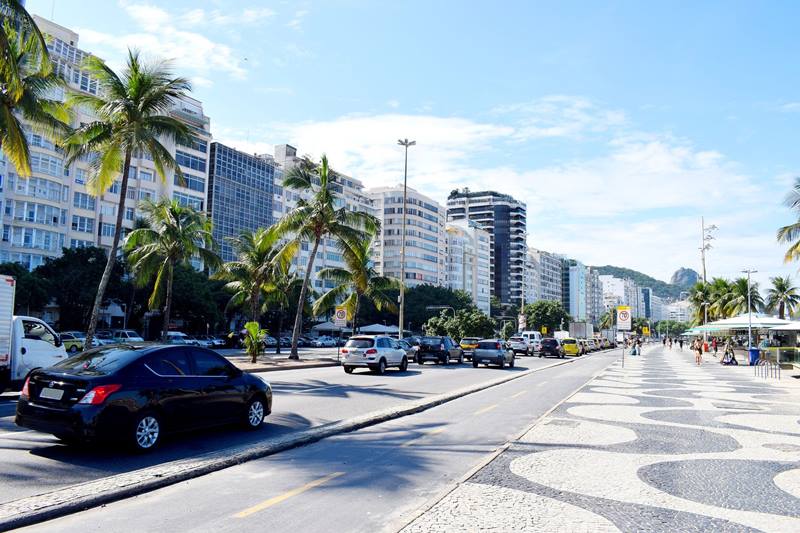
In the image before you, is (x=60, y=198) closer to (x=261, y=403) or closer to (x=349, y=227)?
(x=349, y=227)

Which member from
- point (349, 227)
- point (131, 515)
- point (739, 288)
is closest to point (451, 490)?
point (131, 515)

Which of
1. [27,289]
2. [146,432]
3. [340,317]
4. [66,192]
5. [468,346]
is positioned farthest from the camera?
[66,192]

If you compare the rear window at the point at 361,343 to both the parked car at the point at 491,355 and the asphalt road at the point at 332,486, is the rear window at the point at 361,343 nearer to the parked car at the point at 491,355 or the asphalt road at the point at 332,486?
the parked car at the point at 491,355

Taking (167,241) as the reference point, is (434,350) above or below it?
below

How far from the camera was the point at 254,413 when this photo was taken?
1040 centimetres

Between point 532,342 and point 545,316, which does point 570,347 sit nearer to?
point 532,342

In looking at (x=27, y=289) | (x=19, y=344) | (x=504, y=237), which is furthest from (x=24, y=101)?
(x=504, y=237)

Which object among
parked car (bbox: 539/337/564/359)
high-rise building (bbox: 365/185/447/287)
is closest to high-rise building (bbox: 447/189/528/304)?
high-rise building (bbox: 365/185/447/287)

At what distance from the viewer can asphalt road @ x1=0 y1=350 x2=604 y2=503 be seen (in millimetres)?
6941

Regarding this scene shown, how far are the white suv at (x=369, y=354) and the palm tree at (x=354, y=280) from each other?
789 cm

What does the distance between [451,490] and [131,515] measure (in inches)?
126

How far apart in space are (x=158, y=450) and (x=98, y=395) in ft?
4.19

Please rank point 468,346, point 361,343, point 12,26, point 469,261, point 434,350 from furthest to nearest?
1. point 469,261
2. point 468,346
3. point 434,350
4. point 361,343
5. point 12,26

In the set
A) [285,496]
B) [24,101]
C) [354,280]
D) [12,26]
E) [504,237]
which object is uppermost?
[504,237]
